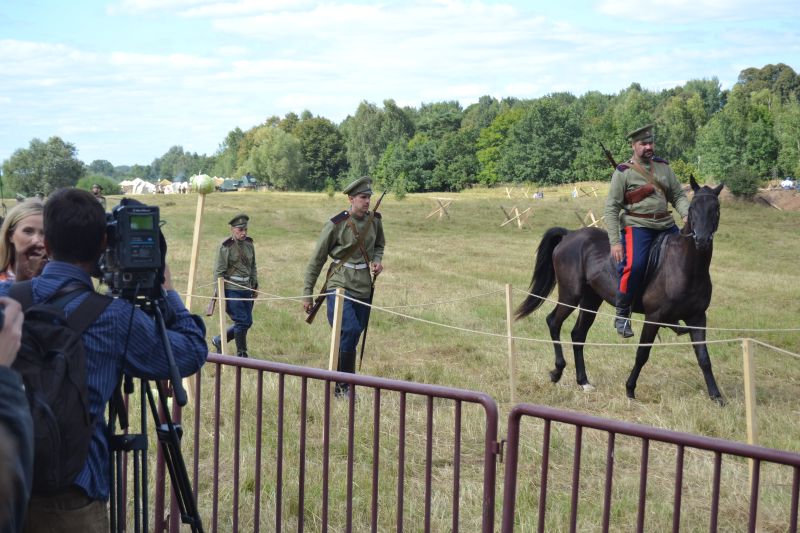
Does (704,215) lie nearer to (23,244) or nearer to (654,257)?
(654,257)

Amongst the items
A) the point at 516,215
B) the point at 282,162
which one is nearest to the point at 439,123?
the point at 282,162

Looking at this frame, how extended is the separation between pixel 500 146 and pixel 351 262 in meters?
93.4

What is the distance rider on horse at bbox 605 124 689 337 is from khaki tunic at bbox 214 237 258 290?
441 centimetres

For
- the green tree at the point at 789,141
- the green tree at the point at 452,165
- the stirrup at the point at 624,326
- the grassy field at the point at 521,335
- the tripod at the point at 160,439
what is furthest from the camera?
the green tree at the point at 452,165

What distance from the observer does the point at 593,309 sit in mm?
10742

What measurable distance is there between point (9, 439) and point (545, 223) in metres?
39.4

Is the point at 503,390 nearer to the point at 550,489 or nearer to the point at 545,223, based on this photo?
the point at 550,489

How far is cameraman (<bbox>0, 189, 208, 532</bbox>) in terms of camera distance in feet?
9.57

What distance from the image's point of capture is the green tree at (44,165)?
65812 millimetres

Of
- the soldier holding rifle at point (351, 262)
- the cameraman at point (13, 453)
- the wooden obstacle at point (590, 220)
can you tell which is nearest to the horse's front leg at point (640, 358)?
the soldier holding rifle at point (351, 262)

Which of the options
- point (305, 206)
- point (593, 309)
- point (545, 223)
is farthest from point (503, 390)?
point (305, 206)

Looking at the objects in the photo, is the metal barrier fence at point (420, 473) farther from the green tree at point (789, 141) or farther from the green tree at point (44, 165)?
the green tree at point (789, 141)

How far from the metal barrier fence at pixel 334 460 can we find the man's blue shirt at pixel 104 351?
1054mm

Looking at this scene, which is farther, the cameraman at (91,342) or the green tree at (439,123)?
the green tree at (439,123)
